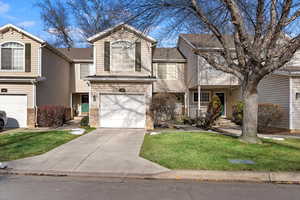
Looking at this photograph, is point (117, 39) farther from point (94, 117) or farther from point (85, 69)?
point (85, 69)

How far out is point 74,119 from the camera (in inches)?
835

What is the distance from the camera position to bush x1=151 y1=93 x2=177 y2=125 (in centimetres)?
1513

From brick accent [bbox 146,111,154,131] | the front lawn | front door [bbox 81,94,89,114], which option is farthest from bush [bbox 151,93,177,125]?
front door [bbox 81,94,89,114]

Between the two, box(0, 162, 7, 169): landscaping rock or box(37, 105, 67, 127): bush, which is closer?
box(0, 162, 7, 169): landscaping rock

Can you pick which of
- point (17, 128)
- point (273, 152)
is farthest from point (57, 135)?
point (273, 152)

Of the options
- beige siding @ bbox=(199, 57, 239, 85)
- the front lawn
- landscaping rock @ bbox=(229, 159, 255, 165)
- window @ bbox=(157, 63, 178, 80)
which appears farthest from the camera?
window @ bbox=(157, 63, 178, 80)

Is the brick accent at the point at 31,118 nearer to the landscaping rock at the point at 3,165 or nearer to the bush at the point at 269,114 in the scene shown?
the landscaping rock at the point at 3,165

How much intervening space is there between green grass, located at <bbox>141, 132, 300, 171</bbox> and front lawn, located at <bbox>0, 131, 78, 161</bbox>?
155 inches

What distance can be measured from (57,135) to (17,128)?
17.2 feet

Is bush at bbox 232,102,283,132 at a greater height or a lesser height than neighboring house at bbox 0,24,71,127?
lesser

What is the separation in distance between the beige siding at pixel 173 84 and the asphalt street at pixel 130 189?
51.0 feet

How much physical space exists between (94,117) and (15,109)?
18.6 ft

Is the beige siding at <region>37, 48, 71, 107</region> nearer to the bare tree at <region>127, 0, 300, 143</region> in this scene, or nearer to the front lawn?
the front lawn

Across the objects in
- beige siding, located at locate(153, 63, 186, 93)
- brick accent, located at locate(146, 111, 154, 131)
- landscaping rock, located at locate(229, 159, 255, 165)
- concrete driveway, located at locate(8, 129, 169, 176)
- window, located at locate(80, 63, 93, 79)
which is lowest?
concrete driveway, located at locate(8, 129, 169, 176)
